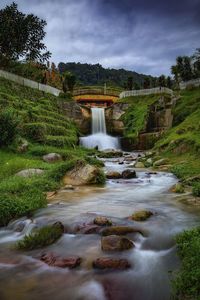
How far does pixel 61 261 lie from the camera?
20.8ft

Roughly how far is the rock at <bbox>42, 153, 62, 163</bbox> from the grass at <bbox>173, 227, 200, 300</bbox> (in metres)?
14.0

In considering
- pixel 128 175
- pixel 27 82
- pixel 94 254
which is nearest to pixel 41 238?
pixel 94 254

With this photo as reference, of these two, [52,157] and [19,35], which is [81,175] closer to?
[52,157]

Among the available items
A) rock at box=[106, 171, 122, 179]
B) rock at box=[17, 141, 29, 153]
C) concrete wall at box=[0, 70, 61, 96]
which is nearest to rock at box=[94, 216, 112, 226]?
rock at box=[106, 171, 122, 179]

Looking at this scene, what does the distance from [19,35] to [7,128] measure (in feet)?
78.7

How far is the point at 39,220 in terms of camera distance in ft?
29.5

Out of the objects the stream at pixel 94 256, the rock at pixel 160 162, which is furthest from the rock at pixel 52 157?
the stream at pixel 94 256

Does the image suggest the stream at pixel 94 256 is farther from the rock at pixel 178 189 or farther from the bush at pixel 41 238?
the rock at pixel 178 189

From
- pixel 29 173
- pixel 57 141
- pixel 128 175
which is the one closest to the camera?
pixel 29 173

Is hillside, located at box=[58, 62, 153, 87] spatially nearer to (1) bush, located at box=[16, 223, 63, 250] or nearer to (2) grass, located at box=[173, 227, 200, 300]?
(1) bush, located at box=[16, 223, 63, 250]

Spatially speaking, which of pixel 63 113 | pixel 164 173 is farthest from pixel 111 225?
pixel 63 113

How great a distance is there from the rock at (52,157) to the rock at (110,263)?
551 inches

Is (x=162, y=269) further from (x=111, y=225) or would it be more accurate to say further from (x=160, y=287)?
(x=111, y=225)

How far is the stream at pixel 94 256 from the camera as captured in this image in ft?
17.7
